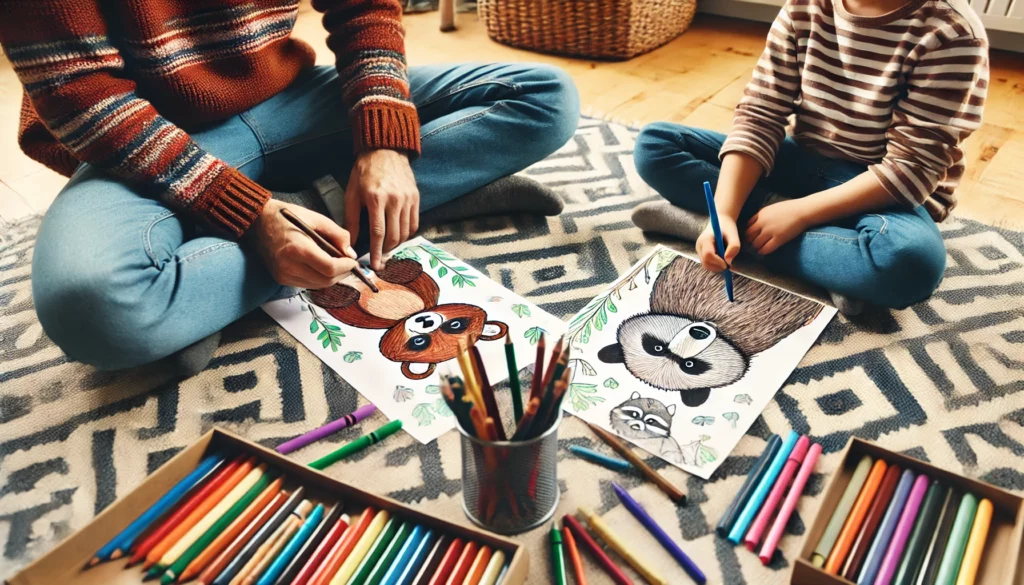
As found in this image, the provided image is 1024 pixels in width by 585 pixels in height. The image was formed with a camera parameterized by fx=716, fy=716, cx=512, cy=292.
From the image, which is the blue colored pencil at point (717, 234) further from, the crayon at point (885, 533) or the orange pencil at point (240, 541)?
the orange pencil at point (240, 541)

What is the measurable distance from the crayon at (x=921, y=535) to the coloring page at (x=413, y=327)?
392mm

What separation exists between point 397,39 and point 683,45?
1.19 meters

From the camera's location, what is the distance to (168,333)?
78 cm

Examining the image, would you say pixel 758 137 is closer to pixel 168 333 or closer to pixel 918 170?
pixel 918 170

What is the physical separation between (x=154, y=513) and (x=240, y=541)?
0.08 meters

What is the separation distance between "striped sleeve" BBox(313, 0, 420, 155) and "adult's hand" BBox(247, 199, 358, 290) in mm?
156

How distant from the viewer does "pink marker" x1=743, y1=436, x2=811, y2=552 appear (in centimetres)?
61

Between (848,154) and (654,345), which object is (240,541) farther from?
(848,154)

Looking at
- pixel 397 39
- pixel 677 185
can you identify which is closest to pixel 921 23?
pixel 677 185

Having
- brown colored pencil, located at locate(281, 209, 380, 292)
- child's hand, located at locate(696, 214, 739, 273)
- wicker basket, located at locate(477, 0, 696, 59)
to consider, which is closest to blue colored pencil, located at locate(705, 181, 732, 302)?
child's hand, located at locate(696, 214, 739, 273)

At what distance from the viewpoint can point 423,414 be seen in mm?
746

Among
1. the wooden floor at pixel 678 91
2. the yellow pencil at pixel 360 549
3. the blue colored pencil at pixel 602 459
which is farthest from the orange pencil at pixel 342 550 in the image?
the wooden floor at pixel 678 91

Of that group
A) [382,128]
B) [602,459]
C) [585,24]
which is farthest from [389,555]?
[585,24]

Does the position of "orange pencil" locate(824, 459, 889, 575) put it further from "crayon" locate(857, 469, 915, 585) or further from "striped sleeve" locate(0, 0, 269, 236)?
"striped sleeve" locate(0, 0, 269, 236)
